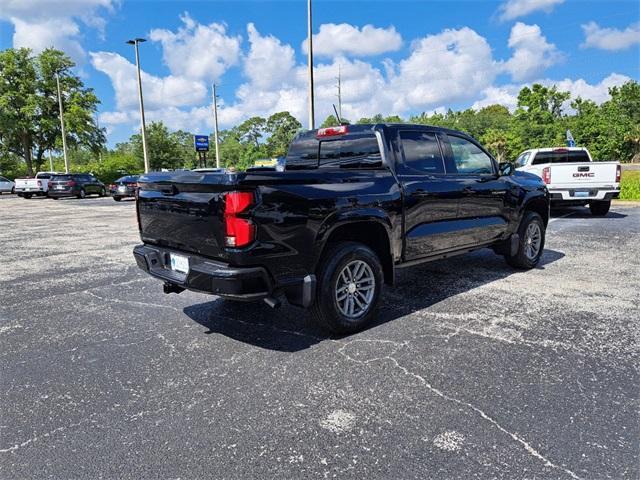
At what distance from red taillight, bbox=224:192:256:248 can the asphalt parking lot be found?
96 cm

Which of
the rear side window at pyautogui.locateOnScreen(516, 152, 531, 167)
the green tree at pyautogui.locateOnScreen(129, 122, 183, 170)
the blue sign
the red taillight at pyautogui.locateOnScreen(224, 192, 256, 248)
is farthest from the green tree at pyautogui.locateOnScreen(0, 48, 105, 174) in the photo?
the red taillight at pyautogui.locateOnScreen(224, 192, 256, 248)

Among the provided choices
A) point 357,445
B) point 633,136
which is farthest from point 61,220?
point 633,136

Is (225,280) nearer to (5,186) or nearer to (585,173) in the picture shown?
(585,173)

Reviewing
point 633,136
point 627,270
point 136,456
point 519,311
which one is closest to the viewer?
point 136,456

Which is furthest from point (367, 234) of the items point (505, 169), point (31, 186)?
point (31, 186)

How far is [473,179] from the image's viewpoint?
17.7 ft

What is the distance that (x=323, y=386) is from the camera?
3.10 metres

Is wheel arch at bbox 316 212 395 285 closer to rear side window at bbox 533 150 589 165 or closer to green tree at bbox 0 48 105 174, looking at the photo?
rear side window at bbox 533 150 589 165

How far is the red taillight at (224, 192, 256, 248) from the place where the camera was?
10.7 feet

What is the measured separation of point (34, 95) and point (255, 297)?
49264 mm

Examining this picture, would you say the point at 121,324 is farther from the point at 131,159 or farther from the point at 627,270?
the point at 131,159

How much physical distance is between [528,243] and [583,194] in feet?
19.4

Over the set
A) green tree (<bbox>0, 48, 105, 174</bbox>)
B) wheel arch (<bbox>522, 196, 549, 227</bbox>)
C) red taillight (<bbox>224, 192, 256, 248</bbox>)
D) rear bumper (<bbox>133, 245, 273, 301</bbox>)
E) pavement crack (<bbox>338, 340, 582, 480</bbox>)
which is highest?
green tree (<bbox>0, 48, 105, 174</bbox>)

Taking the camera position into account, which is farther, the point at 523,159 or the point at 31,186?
the point at 31,186
